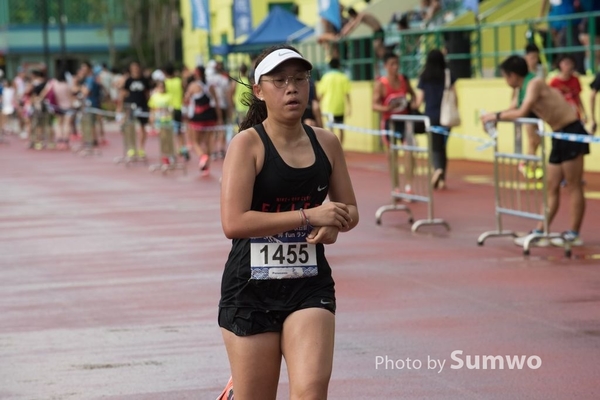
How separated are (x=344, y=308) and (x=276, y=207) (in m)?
4.77

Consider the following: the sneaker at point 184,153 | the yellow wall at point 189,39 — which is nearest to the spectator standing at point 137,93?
the sneaker at point 184,153

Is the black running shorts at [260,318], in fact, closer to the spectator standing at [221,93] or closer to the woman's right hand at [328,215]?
the woman's right hand at [328,215]

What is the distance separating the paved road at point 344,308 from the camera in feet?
24.5

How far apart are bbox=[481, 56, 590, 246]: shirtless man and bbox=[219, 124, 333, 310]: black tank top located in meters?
7.50

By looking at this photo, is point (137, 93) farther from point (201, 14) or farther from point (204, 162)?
point (204, 162)

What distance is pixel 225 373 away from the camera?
7.69 meters

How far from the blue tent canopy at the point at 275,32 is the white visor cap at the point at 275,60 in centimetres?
3056

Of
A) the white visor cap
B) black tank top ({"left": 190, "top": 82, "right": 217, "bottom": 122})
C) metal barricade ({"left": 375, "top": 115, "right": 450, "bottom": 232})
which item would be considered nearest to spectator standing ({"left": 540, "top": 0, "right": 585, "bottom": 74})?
metal barricade ({"left": 375, "top": 115, "right": 450, "bottom": 232})

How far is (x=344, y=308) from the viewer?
973 centimetres

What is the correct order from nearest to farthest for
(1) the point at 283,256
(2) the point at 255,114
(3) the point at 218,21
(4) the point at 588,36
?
(1) the point at 283,256 < (2) the point at 255,114 < (4) the point at 588,36 < (3) the point at 218,21

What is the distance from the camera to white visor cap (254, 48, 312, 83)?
497 centimetres

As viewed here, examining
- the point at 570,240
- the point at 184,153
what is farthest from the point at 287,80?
the point at 184,153

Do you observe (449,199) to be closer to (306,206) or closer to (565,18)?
(565,18)

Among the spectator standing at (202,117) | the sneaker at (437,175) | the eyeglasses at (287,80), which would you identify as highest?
the eyeglasses at (287,80)
